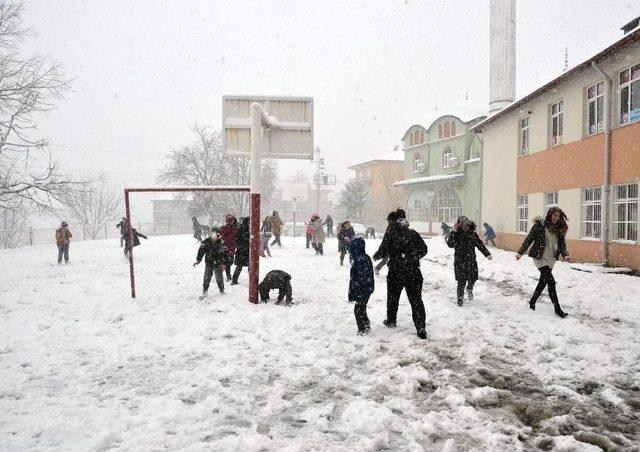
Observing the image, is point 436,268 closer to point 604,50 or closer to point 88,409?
point 604,50

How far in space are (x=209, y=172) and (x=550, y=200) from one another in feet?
102

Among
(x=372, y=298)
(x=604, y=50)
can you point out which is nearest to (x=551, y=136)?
(x=604, y=50)

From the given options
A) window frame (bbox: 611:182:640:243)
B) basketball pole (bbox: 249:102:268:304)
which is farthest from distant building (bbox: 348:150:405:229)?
basketball pole (bbox: 249:102:268:304)

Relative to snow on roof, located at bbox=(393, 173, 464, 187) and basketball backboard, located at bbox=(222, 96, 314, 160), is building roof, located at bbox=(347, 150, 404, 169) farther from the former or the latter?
basketball backboard, located at bbox=(222, 96, 314, 160)

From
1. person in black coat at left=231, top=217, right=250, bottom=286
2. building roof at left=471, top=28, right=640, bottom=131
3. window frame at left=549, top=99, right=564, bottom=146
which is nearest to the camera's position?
person in black coat at left=231, top=217, right=250, bottom=286

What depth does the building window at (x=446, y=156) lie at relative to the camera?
3370 centimetres

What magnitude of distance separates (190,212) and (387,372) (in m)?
36.2

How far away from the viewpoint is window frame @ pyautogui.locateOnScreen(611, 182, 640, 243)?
439 inches

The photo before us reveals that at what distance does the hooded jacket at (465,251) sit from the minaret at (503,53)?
60.7ft

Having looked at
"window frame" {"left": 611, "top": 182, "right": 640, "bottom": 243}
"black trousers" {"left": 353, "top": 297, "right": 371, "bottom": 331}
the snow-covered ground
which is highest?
"window frame" {"left": 611, "top": 182, "right": 640, "bottom": 243}

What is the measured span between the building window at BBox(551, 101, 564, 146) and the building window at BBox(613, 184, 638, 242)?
3817 millimetres

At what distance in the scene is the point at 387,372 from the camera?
14.7 ft

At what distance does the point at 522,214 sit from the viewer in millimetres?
18203

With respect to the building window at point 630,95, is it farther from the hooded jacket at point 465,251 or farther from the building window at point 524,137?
the hooded jacket at point 465,251
